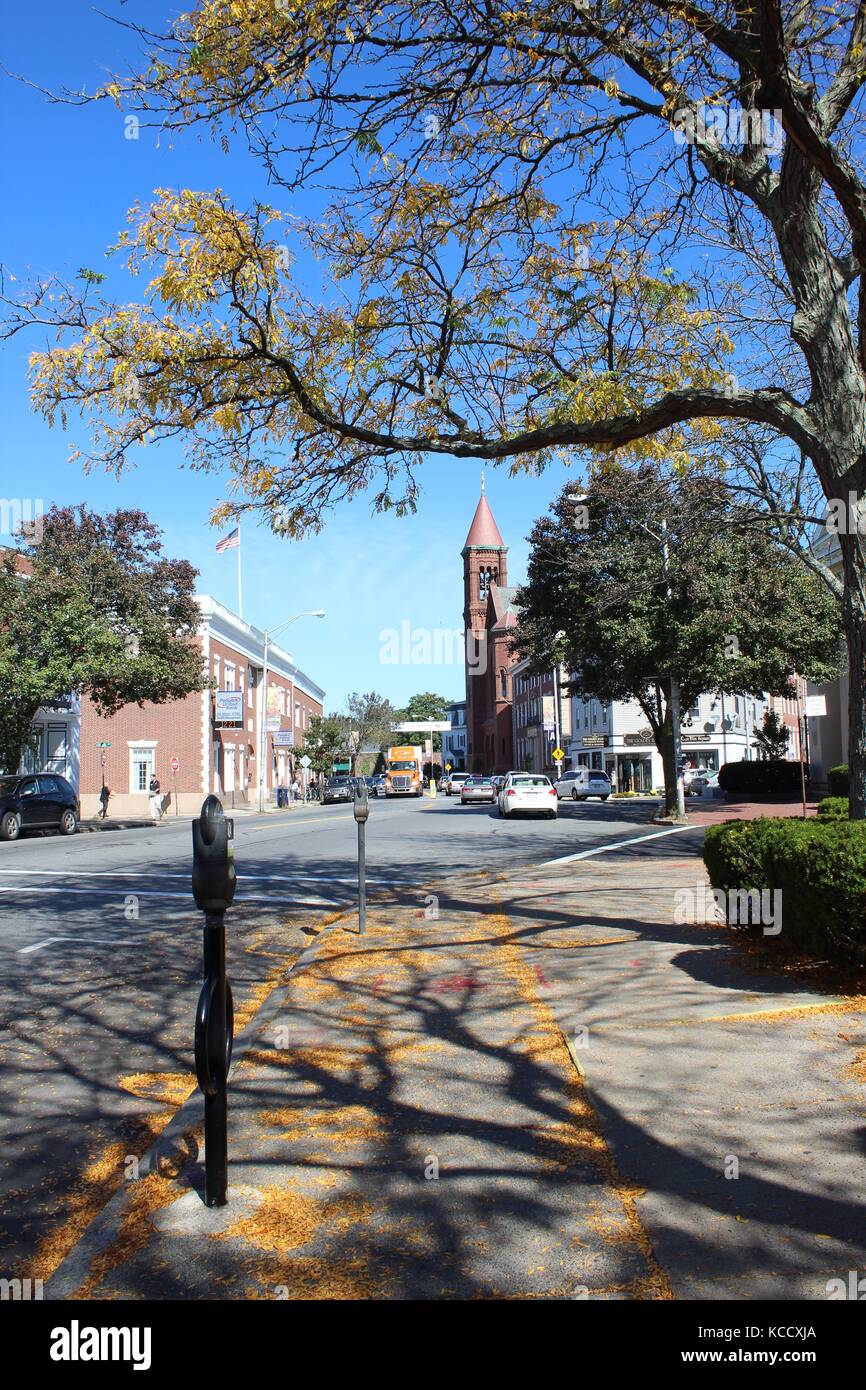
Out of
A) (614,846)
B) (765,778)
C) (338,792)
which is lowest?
(338,792)

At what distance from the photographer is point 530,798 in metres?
33.6

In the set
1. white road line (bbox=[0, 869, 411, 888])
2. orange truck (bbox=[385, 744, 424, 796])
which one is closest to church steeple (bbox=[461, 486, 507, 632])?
orange truck (bbox=[385, 744, 424, 796])

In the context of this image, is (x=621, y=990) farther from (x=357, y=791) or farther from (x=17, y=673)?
(x=17, y=673)

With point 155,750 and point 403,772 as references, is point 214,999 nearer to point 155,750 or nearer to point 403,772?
point 155,750

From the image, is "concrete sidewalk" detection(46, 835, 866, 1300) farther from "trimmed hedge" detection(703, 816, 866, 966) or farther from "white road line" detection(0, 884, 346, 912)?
"white road line" detection(0, 884, 346, 912)

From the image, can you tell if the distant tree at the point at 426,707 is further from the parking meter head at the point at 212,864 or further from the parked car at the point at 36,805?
the parking meter head at the point at 212,864

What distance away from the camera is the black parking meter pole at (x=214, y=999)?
151 inches

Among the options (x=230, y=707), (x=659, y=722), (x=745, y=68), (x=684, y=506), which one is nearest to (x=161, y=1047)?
(x=745, y=68)

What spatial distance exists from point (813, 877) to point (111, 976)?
5228mm

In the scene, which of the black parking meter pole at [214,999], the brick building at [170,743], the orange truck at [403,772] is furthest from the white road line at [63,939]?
the orange truck at [403,772]

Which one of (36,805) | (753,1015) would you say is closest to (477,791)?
(36,805)

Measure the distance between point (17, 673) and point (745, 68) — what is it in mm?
28499

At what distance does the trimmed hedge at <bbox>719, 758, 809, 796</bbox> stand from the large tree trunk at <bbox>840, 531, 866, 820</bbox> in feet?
120

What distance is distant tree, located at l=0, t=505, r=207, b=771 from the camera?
3322 centimetres
